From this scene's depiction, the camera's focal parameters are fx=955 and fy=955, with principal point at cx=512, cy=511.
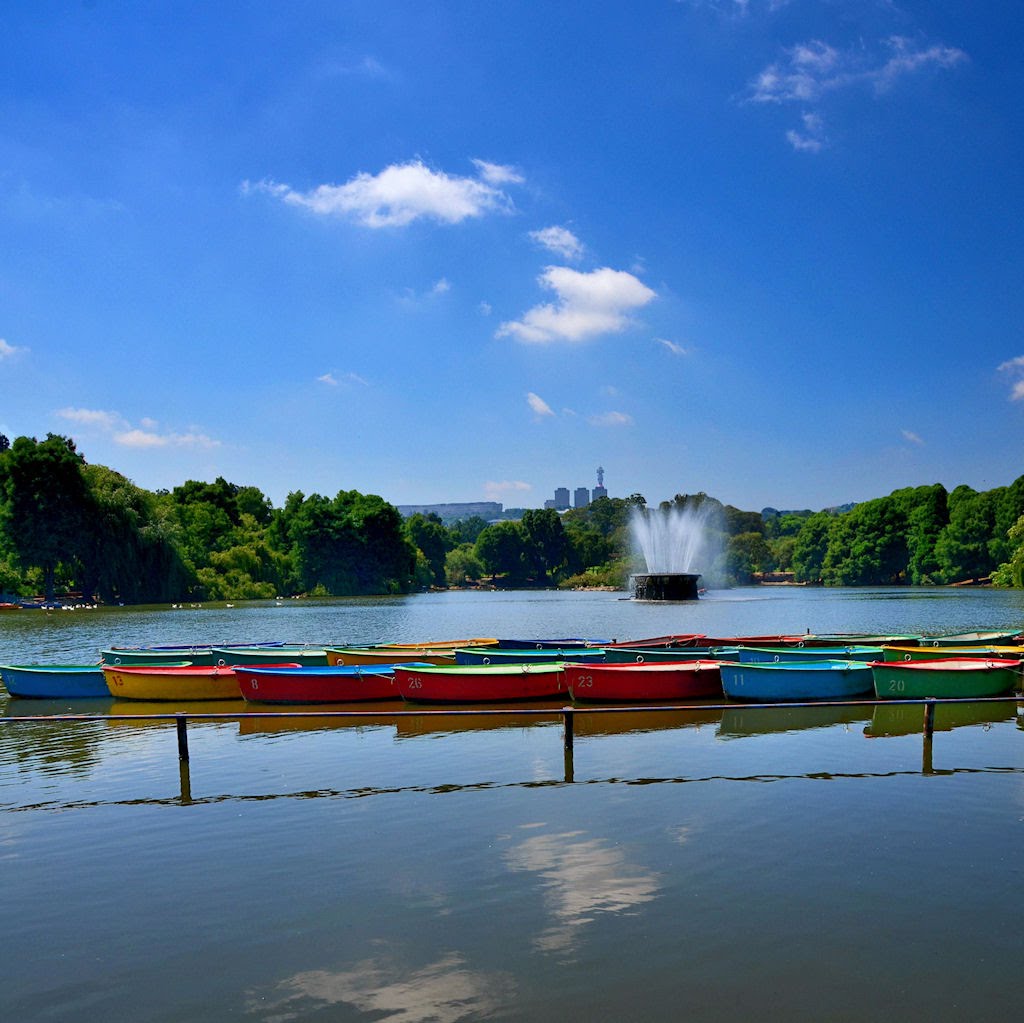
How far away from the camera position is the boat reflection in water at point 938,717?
21484mm

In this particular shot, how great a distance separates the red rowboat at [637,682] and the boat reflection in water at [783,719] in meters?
1.76

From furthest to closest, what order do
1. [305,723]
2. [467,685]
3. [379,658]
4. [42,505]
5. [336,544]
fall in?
[336,544] → [42,505] → [379,658] → [467,685] → [305,723]

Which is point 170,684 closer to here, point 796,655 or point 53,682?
point 53,682

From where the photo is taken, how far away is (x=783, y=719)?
925 inches

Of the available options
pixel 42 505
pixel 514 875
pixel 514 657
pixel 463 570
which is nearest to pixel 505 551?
pixel 463 570

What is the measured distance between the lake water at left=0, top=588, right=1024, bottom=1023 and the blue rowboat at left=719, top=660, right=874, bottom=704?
131 inches

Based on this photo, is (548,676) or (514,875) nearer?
(514,875)

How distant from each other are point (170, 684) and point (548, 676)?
11.4 meters

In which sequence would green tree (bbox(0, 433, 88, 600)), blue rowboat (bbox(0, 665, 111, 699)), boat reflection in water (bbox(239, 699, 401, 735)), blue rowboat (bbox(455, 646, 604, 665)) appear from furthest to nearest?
green tree (bbox(0, 433, 88, 600)), blue rowboat (bbox(455, 646, 604, 665)), blue rowboat (bbox(0, 665, 111, 699)), boat reflection in water (bbox(239, 699, 401, 735))

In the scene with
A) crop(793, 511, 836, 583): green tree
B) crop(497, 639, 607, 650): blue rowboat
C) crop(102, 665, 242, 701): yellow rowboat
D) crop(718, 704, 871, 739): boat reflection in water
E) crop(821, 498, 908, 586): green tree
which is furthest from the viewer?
crop(793, 511, 836, 583): green tree

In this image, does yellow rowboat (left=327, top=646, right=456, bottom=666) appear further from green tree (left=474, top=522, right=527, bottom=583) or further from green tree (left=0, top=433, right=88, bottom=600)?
green tree (left=474, top=522, right=527, bottom=583)

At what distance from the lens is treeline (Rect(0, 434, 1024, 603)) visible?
83000mm

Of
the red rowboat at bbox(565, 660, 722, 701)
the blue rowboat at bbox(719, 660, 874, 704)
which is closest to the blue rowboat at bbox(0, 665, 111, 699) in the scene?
the red rowboat at bbox(565, 660, 722, 701)

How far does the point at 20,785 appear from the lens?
16.7m
